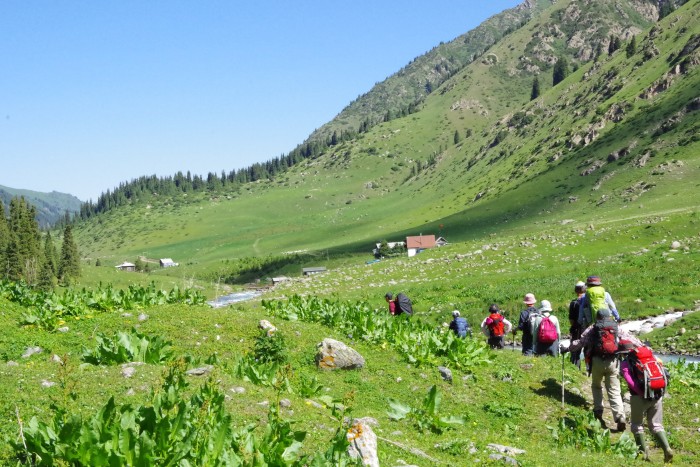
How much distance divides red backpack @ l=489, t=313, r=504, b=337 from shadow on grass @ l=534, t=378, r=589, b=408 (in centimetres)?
527

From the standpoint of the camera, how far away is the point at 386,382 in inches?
657

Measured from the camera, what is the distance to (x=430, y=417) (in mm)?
13125

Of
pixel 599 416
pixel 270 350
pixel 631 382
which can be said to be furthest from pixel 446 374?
pixel 631 382

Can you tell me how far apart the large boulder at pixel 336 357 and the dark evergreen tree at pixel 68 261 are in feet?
309

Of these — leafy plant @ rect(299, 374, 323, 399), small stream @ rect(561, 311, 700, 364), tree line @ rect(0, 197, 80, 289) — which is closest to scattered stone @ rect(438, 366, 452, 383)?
leafy plant @ rect(299, 374, 323, 399)

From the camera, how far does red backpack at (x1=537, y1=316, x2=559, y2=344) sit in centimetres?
2166

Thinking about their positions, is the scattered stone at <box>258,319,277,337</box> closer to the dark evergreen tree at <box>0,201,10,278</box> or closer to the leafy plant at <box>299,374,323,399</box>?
the leafy plant at <box>299,374,323,399</box>

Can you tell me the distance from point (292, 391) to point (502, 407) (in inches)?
232

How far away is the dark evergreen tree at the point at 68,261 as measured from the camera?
335 feet

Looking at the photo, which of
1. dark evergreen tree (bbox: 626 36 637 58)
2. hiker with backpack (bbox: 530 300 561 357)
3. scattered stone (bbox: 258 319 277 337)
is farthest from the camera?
dark evergreen tree (bbox: 626 36 637 58)

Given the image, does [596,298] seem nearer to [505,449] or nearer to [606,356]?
[606,356]

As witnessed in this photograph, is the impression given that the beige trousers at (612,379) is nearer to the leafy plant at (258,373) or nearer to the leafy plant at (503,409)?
the leafy plant at (503,409)

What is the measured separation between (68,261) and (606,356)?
107066mm

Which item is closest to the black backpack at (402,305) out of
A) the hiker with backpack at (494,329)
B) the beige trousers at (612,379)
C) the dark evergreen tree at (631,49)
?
the hiker with backpack at (494,329)
